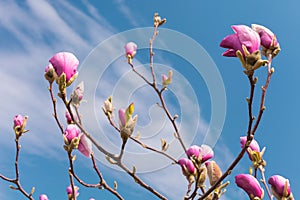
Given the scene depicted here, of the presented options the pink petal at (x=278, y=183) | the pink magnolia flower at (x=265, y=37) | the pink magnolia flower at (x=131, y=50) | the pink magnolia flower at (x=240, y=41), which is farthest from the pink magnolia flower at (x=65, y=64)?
the pink magnolia flower at (x=131, y=50)

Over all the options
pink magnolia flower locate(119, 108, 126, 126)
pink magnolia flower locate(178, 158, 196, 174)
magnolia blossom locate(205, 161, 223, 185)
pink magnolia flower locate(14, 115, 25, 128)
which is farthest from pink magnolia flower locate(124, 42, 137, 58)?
pink magnolia flower locate(119, 108, 126, 126)

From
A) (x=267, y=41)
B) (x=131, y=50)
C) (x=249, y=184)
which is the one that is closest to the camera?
(x=267, y=41)

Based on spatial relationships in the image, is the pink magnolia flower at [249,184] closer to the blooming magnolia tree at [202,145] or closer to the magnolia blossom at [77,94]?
the blooming magnolia tree at [202,145]

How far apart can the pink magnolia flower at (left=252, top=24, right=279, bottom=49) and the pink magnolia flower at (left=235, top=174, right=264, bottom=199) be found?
45cm

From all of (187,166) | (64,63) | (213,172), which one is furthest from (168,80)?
(64,63)

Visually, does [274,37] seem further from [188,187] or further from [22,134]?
[22,134]

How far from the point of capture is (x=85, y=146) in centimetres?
148

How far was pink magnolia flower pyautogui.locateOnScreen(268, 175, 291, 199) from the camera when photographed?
138cm

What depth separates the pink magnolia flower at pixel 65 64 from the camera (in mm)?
1313

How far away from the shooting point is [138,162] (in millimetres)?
1508

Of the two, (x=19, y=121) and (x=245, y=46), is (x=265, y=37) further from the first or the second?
(x=19, y=121)

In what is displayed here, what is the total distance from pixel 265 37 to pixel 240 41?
0.15 metres

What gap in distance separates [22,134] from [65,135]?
547 mm

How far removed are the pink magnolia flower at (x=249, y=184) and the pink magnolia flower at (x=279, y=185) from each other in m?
0.05
